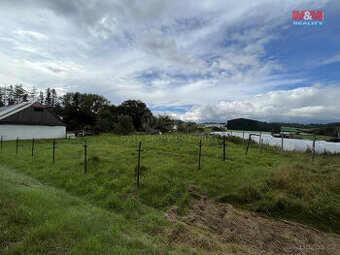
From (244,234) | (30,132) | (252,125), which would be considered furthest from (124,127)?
(244,234)

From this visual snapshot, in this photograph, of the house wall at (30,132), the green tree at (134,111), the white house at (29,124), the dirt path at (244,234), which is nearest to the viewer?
the dirt path at (244,234)

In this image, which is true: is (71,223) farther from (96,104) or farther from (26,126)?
(96,104)

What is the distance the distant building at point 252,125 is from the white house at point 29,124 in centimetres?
3207

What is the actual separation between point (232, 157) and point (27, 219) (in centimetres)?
831

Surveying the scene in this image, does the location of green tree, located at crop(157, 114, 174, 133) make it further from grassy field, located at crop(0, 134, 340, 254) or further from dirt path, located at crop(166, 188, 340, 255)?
dirt path, located at crop(166, 188, 340, 255)

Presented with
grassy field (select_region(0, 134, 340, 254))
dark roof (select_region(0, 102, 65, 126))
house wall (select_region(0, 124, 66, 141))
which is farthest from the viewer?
dark roof (select_region(0, 102, 65, 126))

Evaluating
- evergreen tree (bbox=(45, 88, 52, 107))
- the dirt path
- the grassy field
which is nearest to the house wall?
the grassy field

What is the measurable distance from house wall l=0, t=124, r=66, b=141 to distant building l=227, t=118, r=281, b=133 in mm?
32074

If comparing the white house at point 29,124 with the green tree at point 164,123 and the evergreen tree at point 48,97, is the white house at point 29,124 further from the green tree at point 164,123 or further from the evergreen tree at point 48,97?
the evergreen tree at point 48,97

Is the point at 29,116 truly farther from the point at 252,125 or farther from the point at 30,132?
the point at 252,125

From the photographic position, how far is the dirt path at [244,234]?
8.21 feet

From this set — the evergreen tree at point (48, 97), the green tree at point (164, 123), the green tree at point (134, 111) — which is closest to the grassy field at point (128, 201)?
the green tree at point (164, 123)

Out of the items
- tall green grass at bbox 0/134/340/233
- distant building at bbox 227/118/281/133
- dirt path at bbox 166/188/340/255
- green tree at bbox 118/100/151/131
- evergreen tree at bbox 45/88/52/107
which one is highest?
evergreen tree at bbox 45/88/52/107

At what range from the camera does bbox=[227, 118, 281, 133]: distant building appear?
2276 centimetres
